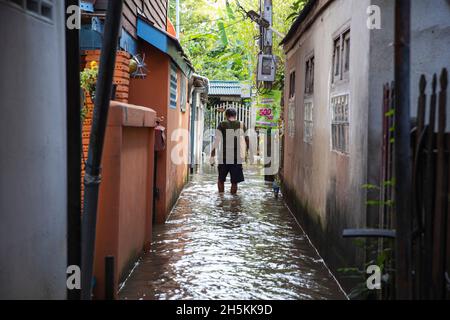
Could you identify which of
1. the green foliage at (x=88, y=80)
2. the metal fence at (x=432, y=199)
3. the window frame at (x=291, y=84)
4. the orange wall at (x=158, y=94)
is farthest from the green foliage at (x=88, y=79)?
the window frame at (x=291, y=84)

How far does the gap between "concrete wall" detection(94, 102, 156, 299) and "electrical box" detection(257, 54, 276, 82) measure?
8.24 m

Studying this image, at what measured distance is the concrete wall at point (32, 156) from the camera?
3.80 m

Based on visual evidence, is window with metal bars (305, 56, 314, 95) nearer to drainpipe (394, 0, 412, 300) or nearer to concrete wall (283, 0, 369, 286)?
concrete wall (283, 0, 369, 286)

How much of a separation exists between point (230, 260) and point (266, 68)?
363 inches

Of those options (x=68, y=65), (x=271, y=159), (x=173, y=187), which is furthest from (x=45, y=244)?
(x=271, y=159)

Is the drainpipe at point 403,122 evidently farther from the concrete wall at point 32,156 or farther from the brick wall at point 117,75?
the brick wall at point 117,75

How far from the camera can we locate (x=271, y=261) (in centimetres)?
789

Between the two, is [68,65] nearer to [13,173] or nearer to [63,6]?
[63,6]

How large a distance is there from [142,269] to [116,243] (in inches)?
59.2

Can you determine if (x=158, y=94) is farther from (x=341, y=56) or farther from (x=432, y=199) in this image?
(x=432, y=199)

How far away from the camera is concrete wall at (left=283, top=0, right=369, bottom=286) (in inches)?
231

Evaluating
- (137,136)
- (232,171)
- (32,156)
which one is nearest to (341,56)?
(137,136)

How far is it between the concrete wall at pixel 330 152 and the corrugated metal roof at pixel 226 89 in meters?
14.5

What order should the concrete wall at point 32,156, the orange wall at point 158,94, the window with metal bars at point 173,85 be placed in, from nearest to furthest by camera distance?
1. the concrete wall at point 32,156
2. the orange wall at point 158,94
3. the window with metal bars at point 173,85
